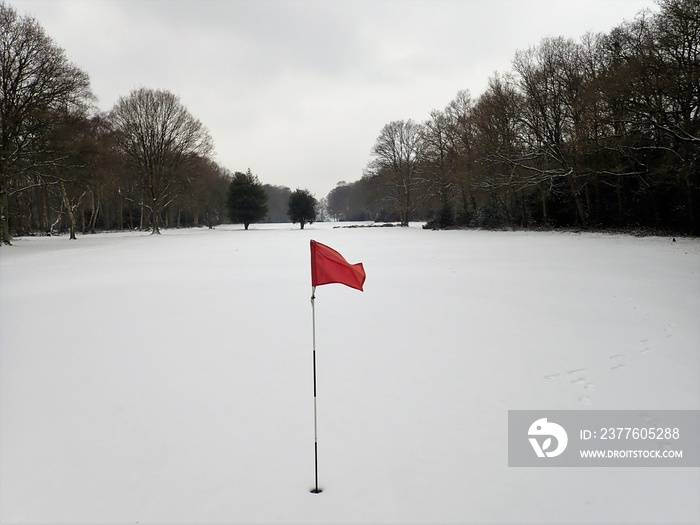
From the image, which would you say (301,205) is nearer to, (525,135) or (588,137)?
(525,135)

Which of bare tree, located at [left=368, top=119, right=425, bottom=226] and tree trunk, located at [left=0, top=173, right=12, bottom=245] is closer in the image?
tree trunk, located at [left=0, top=173, right=12, bottom=245]

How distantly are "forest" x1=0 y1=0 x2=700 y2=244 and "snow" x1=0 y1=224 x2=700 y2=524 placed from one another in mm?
14560

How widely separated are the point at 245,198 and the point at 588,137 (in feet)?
141

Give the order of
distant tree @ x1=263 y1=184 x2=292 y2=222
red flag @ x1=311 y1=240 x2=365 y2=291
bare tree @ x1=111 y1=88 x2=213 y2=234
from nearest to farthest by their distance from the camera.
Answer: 1. red flag @ x1=311 y1=240 x2=365 y2=291
2. bare tree @ x1=111 y1=88 x2=213 y2=234
3. distant tree @ x1=263 y1=184 x2=292 y2=222

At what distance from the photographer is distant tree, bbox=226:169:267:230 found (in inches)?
2148

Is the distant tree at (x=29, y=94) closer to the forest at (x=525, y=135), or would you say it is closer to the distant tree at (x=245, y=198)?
the forest at (x=525, y=135)

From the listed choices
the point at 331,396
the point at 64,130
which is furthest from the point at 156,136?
the point at 331,396

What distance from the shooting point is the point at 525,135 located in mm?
29562

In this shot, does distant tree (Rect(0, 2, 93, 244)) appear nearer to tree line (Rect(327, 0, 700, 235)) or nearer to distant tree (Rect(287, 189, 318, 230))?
tree line (Rect(327, 0, 700, 235))

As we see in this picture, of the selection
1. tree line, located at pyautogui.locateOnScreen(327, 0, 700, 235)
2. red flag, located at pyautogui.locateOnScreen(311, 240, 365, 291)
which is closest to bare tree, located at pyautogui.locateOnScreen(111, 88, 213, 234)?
tree line, located at pyautogui.locateOnScreen(327, 0, 700, 235)

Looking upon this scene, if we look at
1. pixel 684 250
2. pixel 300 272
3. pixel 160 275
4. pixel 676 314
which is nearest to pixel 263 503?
pixel 676 314

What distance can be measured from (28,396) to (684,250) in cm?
1943

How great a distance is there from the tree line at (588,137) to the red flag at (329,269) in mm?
20861

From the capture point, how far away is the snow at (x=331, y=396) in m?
2.93
